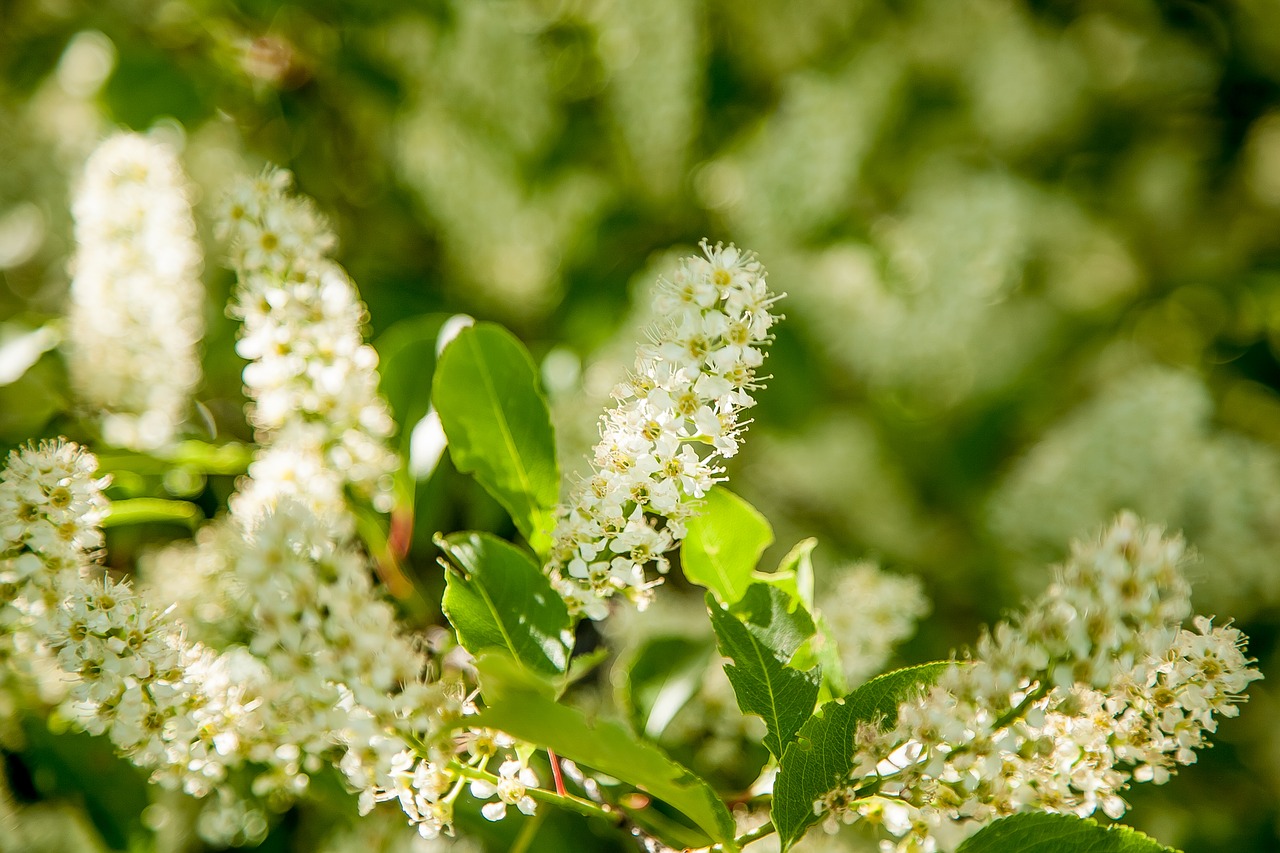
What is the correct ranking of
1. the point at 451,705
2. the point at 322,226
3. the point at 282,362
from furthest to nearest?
the point at 322,226 → the point at 282,362 → the point at 451,705

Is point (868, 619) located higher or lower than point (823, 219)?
lower

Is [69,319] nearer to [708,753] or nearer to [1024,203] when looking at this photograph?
[708,753]

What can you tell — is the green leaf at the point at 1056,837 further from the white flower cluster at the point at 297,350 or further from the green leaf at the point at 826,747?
the white flower cluster at the point at 297,350

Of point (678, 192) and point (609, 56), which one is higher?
point (609, 56)

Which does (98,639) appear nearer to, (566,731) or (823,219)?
(566,731)

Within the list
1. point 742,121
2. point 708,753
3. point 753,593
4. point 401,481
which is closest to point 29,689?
point 401,481

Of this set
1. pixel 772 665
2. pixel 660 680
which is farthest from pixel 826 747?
pixel 660 680

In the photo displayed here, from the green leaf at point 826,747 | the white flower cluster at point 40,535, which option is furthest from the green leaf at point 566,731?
the white flower cluster at point 40,535
